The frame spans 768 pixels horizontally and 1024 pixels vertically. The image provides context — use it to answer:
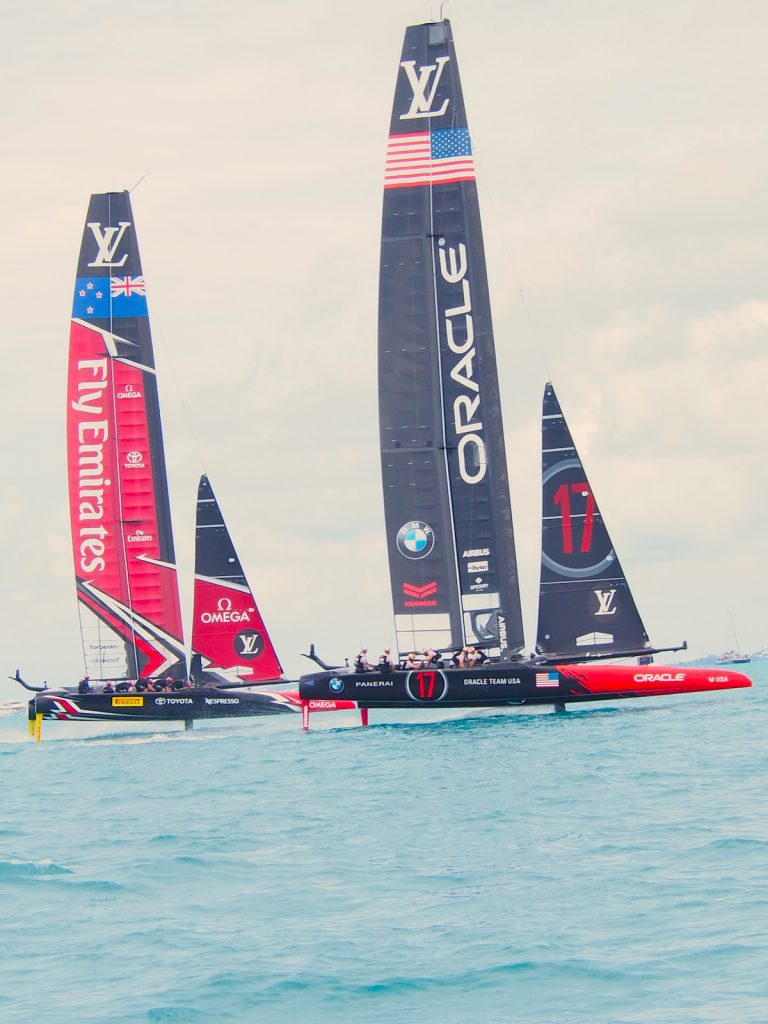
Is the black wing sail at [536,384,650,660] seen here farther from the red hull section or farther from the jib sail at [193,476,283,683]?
the jib sail at [193,476,283,683]

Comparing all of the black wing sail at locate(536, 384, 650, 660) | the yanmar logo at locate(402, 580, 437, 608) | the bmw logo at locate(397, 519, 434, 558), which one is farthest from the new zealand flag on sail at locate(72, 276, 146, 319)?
the black wing sail at locate(536, 384, 650, 660)

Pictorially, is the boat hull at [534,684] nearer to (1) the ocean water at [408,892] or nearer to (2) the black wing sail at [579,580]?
(2) the black wing sail at [579,580]

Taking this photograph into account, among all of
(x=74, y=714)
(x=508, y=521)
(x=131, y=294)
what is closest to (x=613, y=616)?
(x=508, y=521)

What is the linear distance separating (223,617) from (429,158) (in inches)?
496

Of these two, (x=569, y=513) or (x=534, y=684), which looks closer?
(x=534, y=684)

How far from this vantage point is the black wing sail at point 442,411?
33.4 metres

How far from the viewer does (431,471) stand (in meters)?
33.5

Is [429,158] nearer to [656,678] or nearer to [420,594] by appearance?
[420,594]

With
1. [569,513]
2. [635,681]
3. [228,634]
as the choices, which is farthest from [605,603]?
[228,634]

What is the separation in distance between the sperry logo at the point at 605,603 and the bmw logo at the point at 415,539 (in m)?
4.48

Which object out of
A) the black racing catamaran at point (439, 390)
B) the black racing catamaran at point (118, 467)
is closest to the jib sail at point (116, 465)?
the black racing catamaran at point (118, 467)

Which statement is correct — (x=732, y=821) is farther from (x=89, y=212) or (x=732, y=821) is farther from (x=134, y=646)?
(x=89, y=212)

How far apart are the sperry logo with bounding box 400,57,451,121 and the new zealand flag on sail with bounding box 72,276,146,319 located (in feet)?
31.6

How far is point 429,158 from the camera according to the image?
34.1m
